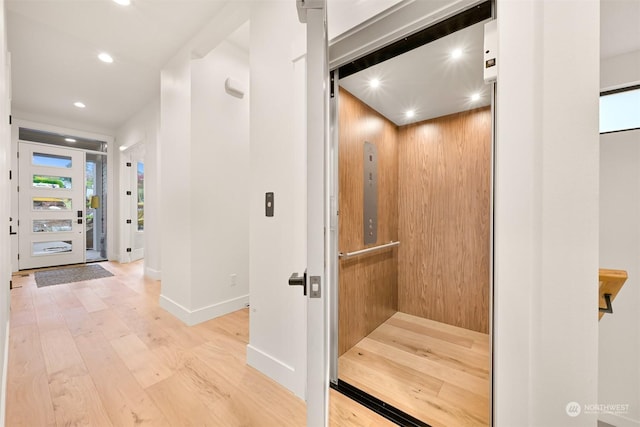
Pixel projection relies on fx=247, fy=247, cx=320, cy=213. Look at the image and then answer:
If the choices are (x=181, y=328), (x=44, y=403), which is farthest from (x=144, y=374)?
(x=181, y=328)

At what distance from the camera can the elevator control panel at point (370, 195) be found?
2.22 meters

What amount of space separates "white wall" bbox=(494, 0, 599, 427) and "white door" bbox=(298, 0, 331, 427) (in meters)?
0.62

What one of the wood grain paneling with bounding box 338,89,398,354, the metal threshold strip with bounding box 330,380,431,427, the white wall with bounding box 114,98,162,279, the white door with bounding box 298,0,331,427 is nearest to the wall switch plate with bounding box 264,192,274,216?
the wood grain paneling with bounding box 338,89,398,354

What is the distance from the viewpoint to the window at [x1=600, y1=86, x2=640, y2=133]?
1.08 m

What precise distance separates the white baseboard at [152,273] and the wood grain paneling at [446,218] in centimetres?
363

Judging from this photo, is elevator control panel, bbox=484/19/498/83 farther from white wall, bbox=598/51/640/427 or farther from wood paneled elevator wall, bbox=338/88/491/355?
wood paneled elevator wall, bbox=338/88/491/355

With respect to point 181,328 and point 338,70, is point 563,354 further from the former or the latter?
point 181,328

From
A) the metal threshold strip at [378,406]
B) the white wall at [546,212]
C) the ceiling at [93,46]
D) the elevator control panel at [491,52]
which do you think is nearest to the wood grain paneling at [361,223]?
the metal threshold strip at [378,406]

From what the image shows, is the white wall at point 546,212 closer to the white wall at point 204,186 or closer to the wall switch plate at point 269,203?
the wall switch plate at point 269,203

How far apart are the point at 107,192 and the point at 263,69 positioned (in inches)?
221

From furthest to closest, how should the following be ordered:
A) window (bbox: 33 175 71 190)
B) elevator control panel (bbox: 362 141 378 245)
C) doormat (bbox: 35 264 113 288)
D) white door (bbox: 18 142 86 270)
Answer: window (bbox: 33 175 71 190) < white door (bbox: 18 142 86 270) < doormat (bbox: 35 264 113 288) < elevator control panel (bbox: 362 141 378 245)

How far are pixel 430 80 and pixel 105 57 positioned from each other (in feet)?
11.9

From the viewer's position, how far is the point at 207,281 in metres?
2.60

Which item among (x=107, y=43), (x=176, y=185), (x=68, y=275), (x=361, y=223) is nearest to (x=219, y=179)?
(x=176, y=185)
